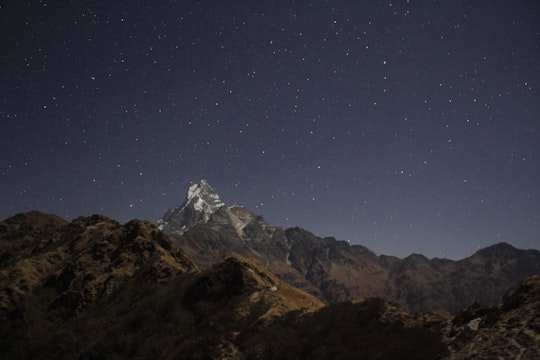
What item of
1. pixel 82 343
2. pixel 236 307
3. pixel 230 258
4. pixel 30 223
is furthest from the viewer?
pixel 30 223

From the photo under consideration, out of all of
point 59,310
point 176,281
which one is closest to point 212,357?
point 176,281

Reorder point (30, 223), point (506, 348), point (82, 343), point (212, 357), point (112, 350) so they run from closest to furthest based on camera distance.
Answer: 1. point (506, 348)
2. point (212, 357)
3. point (112, 350)
4. point (82, 343)
5. point (30, 223)

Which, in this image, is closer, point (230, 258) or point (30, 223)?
point (230, 258)

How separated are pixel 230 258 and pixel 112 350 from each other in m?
14.9

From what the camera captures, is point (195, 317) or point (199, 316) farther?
point (195, 317)

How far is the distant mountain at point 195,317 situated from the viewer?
1466 centimetres

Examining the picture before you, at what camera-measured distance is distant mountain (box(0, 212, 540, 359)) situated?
14.7 meters

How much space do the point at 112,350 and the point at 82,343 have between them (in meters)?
6.72

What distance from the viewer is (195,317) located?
29.1m

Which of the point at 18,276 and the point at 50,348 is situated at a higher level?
the point at 18,276

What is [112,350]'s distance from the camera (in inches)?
1029

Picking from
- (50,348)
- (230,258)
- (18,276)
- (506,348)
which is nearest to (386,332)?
(506,348)

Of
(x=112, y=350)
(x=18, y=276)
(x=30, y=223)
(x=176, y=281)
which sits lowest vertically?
(x=112, y=350)

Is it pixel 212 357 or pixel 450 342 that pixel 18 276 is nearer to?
pixel 212 357
